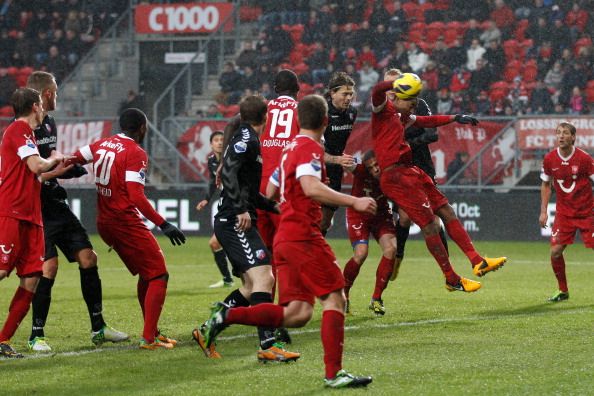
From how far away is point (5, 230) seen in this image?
8.51 meters

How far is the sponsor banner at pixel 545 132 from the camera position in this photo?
21.0m

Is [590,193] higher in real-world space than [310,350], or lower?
higher

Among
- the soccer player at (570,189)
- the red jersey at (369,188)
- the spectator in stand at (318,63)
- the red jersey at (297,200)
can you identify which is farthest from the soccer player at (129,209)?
the spectator in stand at (318,63)

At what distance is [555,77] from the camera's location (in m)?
24.6

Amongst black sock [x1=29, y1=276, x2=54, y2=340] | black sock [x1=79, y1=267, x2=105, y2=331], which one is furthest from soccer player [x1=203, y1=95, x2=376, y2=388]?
black sock [x1=29, y1=276, x2=54, y2=340]

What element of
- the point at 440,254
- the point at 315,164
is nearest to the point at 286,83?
the point at 440,254

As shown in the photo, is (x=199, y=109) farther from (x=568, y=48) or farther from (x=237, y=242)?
(x=237, y=242)

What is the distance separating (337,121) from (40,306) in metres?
3.67

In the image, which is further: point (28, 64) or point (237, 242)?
point (28, 64)

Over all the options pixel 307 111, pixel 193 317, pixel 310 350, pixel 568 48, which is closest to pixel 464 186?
pixel 568 48

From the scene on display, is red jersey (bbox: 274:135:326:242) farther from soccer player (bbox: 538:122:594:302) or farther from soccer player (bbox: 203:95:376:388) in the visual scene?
soccer player (bbox: 538:122:594:302)

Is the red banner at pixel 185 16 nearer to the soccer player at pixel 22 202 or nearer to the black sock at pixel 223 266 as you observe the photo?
the black sock at pixel 223 266

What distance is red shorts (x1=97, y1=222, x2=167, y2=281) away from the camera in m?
9.09

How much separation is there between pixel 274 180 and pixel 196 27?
23336mm
